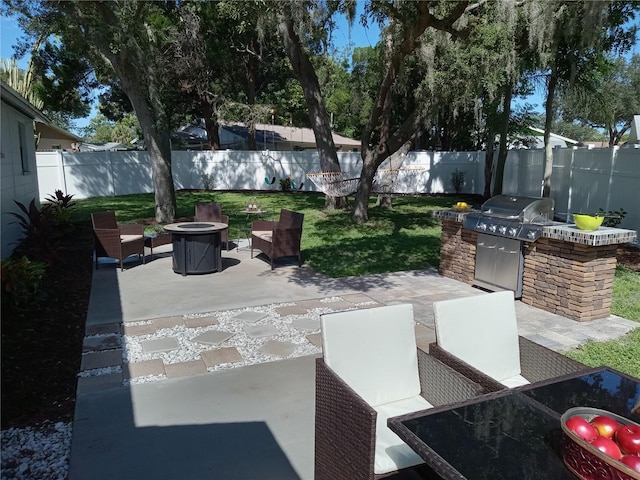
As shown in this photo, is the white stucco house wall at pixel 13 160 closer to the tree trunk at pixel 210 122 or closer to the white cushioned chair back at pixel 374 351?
the white cushioned chair back at pixel 374 351

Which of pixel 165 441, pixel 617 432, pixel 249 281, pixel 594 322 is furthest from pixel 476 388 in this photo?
pixel 249 281

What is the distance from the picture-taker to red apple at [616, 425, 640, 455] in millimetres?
1499

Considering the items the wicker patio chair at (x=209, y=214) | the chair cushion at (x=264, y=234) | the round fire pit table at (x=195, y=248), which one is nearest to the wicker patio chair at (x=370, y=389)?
the round fire pit table at (x=195, y=248)

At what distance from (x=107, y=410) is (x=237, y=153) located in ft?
55.8

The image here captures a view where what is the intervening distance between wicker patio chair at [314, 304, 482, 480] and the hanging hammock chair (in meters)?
9.49

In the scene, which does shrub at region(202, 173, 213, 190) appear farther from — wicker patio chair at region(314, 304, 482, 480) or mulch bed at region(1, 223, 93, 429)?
wicker patio chair at region(314, 304, 482, 480)

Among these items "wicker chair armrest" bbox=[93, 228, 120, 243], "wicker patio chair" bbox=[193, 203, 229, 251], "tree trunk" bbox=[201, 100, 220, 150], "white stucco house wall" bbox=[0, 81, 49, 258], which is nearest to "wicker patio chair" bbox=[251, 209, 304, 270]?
"wicker patio chair" bbox=[193, 203, 229, 251]

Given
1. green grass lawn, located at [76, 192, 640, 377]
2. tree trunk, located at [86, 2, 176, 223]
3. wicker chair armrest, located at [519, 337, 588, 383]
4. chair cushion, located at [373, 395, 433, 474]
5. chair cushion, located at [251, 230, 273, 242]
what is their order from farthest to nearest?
1. tree trunk, located at [86, 2, 176, 223]
2. chair cushion, located at [251, 230, 273, 242]
3. green grass lawn, located at [76, 192, 640, 377]
4. wicker chair armrest, located at [519, 337, 588, 383]
5. chair cushion, located at [373, 395, 433, 474]

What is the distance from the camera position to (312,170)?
1928 cm

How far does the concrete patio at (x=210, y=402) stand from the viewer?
265cm

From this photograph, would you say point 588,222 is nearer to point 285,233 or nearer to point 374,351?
point 374,351

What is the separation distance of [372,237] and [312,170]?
981 centimetres

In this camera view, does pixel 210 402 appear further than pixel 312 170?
No

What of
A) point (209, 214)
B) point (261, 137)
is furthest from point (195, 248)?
point (261, 137)
